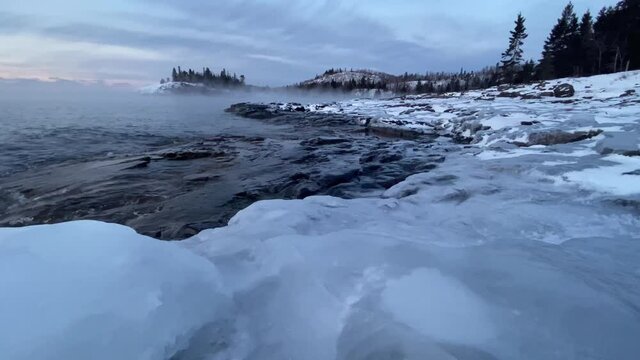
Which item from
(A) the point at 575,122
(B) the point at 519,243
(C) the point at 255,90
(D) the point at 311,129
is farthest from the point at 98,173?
(C) the point at 255,90

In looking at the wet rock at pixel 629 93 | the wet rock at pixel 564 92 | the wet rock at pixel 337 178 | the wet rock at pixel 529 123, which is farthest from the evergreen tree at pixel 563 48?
the wet rock at pixel 337 178

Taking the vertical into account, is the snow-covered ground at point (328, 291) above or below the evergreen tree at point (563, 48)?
below

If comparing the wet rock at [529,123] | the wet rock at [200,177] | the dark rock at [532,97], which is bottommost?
the wet rock at [200,177]

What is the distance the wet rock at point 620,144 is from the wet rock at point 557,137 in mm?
732

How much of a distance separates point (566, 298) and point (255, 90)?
177392 mm

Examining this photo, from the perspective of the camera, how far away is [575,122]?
10758 millimetres

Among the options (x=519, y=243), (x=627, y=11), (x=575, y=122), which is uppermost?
(x=627, y=11)

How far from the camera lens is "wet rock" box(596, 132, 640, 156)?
6.62 meters

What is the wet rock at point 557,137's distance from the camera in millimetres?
8869

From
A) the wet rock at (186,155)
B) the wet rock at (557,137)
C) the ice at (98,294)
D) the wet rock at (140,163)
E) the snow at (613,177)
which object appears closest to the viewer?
the ice at (98,294)

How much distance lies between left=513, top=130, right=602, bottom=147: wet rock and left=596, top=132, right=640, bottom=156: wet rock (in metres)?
0.73

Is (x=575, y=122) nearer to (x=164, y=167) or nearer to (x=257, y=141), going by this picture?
(x=257, y=141)

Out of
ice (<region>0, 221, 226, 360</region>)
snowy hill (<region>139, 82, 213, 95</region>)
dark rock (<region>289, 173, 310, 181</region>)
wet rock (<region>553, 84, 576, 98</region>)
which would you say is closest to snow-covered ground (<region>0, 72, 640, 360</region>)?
ice (<region>0, 221, 226, 360</region>)

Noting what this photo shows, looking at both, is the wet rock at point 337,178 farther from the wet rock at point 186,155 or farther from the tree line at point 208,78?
the tree line at point 208,78
